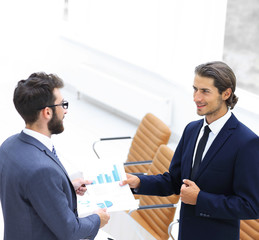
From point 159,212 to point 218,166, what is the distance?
4.79 ft

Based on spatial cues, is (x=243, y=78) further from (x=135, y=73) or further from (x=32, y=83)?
(x=32, y=83)

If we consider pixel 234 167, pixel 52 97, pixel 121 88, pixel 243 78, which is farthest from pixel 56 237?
pixel 121 88

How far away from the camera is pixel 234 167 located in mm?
2717

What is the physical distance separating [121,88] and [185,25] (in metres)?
1.39

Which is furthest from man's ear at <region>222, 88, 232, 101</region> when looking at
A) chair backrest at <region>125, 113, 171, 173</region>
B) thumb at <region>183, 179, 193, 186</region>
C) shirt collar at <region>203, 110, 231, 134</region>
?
chair backrest at <region>125, 113, 171, 173</region>

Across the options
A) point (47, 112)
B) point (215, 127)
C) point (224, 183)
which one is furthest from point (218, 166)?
point (47, 112)

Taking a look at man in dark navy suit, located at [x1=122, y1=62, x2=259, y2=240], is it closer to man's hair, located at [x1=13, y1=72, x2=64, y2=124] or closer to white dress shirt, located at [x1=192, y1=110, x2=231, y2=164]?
white dress shirt, located at [x1=192, y1=110, x2=231, y2=164]

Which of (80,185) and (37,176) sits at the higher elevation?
(37,176)

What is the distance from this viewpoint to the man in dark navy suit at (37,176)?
2.48 m

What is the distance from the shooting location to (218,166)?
274 cm

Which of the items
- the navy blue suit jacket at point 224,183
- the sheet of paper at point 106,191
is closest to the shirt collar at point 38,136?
the sheet of paper at point 106,191

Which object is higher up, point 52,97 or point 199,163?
point 52,97

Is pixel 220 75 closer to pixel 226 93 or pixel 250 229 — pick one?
pixel 226 93

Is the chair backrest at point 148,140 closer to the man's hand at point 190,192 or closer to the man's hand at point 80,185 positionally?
the man's hand at point 80,185
